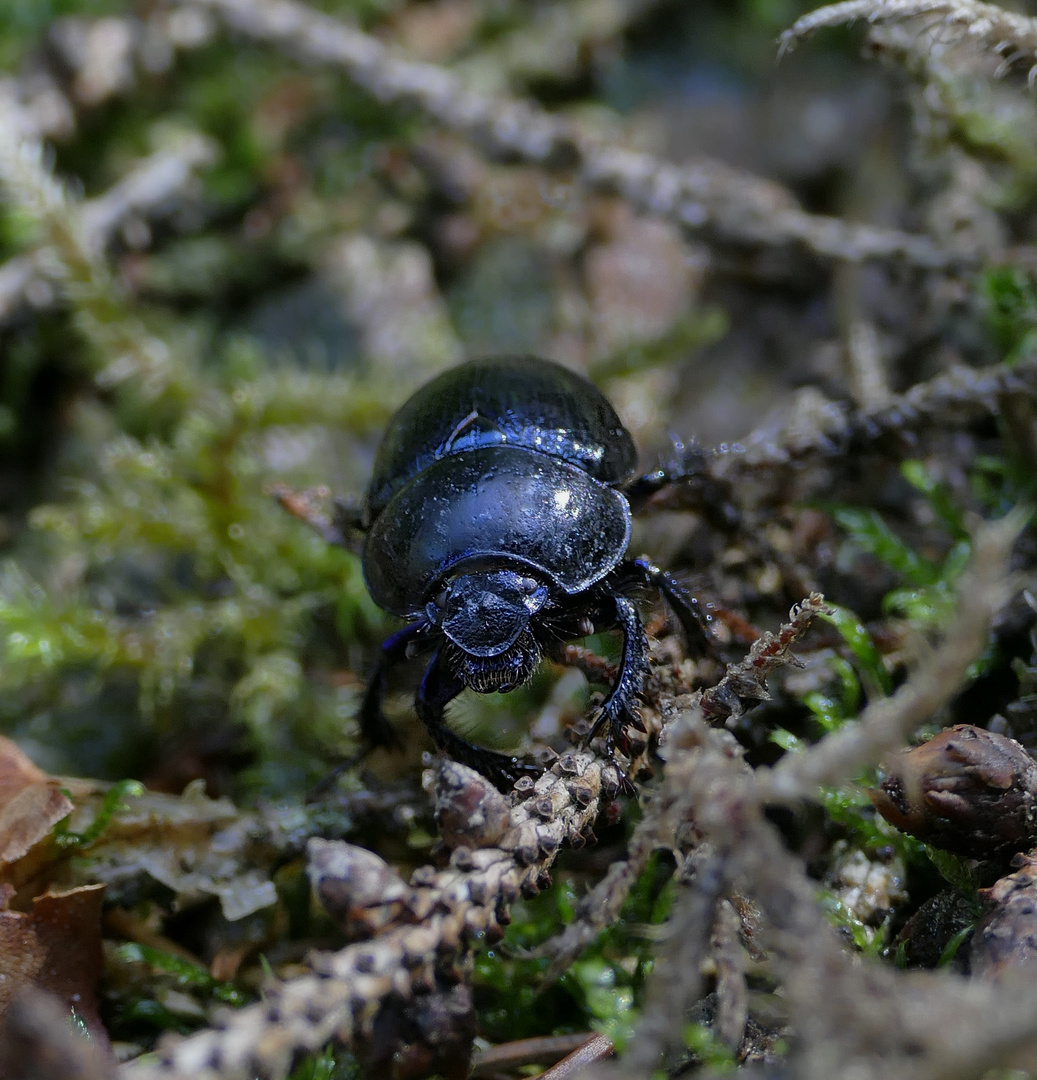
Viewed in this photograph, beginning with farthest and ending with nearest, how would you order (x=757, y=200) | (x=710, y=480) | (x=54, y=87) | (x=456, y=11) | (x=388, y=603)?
(x=456, y=11) < (x=54, y=87) < (x=757, y=200) < (x=710, y=480) < (x=388, y=603)

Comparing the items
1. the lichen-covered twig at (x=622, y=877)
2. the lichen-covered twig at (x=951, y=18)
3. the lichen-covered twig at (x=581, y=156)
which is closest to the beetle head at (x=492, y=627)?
the lichen-covered twig at (x=622, y=877)

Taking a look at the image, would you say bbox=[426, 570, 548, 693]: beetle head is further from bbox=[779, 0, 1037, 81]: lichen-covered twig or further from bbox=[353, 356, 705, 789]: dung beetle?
bbox=[779, 0, 1037, 81]: lichen-covered twig

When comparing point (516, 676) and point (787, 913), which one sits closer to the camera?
point (787, 913)

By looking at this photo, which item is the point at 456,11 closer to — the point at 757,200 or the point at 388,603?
the point at 757,200

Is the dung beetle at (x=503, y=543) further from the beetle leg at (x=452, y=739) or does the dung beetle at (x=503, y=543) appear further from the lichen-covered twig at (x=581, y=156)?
the lichen-covered twig at (x=581, y=156)

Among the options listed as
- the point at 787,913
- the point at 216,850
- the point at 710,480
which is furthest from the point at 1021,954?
the point at 216,850

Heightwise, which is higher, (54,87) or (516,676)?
(54,87)
